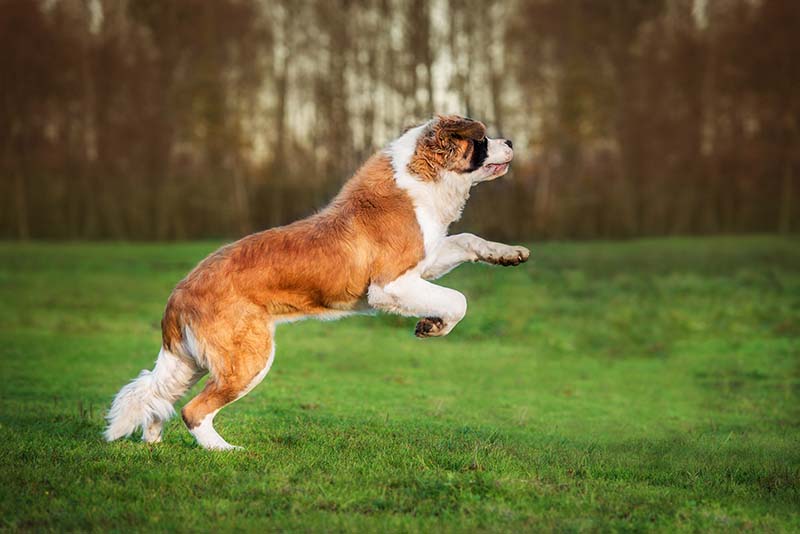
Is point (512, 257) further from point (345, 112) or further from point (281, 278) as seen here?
point (345, 112)

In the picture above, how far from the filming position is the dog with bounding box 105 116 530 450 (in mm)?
7656

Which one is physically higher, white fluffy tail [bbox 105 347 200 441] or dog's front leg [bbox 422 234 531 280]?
dog's front leg [bbox 422 234 531 280]

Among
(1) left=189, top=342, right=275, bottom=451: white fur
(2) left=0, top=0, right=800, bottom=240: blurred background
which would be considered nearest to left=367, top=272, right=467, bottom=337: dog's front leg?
(1) left=189, top=342, right=275, bottom=451: white fur

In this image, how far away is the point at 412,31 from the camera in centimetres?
3603

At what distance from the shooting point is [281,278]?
7793mm

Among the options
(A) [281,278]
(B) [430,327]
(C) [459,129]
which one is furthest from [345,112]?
(A) [281,278]

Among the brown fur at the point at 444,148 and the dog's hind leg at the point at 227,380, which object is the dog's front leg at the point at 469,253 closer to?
the brown fur at the point at 444,148

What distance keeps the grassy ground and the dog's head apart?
2506mm

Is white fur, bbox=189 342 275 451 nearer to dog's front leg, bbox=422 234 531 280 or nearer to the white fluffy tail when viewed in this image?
the white fluffy tail

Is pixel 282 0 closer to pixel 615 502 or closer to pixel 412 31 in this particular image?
pixel 412 31

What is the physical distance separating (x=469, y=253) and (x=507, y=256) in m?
0.35

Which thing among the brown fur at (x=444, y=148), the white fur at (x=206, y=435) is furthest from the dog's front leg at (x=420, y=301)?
the white fur at (x=206, y=435)

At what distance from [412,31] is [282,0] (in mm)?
10183

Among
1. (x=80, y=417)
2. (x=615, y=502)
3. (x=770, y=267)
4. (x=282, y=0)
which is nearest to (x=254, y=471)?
(x=615, y=502)
